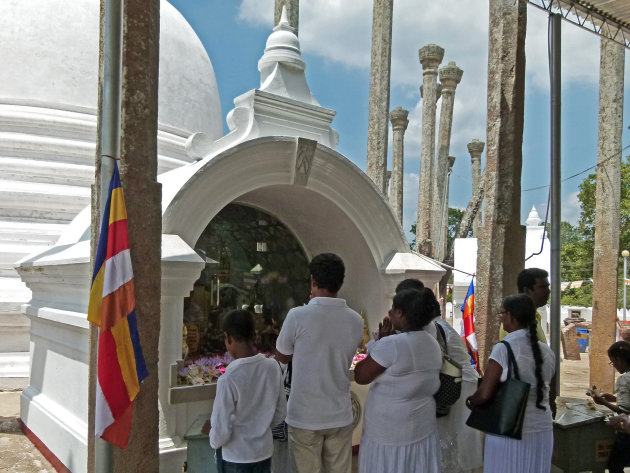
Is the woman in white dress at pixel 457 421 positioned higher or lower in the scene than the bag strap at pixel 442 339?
lower

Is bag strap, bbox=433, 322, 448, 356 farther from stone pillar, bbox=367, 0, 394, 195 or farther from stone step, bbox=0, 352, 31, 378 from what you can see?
stone pillar, bbox=367, 0, 394, 195

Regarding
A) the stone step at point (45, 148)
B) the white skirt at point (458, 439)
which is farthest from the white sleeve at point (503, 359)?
the stone step at point (45, 148)

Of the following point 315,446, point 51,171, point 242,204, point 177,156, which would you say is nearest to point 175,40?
point 177,156

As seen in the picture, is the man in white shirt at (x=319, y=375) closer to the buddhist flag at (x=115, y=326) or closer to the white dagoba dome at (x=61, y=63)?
the buddhist flag at (x=115, y=326)

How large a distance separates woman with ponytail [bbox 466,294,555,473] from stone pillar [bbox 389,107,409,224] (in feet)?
Answer: 40.6

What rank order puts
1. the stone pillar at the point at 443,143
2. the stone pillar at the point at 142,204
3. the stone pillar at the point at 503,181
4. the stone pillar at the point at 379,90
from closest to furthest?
the stone pillar at the point at 142,204 < the stone pillar at the point at 503,181 < the stone pillar at the point at 379,90 < the stone pillar at the point at 443,143

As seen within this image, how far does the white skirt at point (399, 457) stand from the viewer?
3406 millimetres

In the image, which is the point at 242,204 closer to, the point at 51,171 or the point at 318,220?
the point at 318,220

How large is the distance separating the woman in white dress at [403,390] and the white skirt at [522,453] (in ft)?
1.82

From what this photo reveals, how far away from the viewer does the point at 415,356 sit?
11.1ft

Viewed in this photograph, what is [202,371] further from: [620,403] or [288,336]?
[620,403]

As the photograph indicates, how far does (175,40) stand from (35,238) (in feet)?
16.4

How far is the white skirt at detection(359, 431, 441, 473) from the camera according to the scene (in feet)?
11.2

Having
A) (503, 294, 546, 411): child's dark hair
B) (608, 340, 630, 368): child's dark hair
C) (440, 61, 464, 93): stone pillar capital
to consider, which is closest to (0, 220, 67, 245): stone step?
(503, 294, 546, 411): child's dark hair
